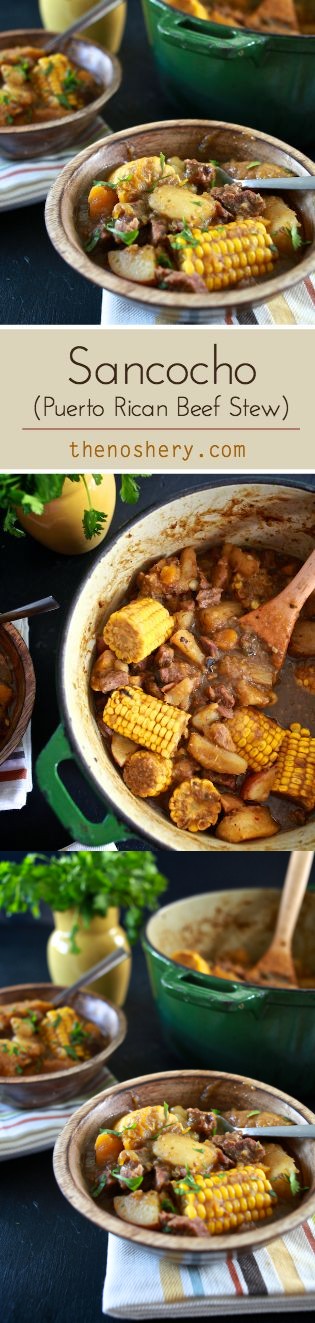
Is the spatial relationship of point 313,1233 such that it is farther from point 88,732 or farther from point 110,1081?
point 88,732

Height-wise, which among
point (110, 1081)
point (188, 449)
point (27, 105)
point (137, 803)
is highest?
point (27, 105)

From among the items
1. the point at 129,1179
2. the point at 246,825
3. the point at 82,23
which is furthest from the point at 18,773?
the point at 82,23

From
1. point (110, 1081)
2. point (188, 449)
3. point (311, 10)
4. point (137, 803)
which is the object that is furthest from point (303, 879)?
point (311, 10)

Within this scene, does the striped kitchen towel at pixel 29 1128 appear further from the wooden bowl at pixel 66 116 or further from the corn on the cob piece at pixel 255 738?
the wooden bowl at pixel 66 116

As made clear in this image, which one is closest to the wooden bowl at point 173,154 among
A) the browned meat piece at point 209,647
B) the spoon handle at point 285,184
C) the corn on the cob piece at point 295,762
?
the spoon handle at point 285,184

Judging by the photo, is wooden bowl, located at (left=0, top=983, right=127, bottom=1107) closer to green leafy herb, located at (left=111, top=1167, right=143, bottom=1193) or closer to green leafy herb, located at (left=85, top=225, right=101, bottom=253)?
green leafy herb, located at (left=111, top=1167, right=143, bottom=1193)

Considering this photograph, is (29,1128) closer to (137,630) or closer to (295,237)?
(137,630)
